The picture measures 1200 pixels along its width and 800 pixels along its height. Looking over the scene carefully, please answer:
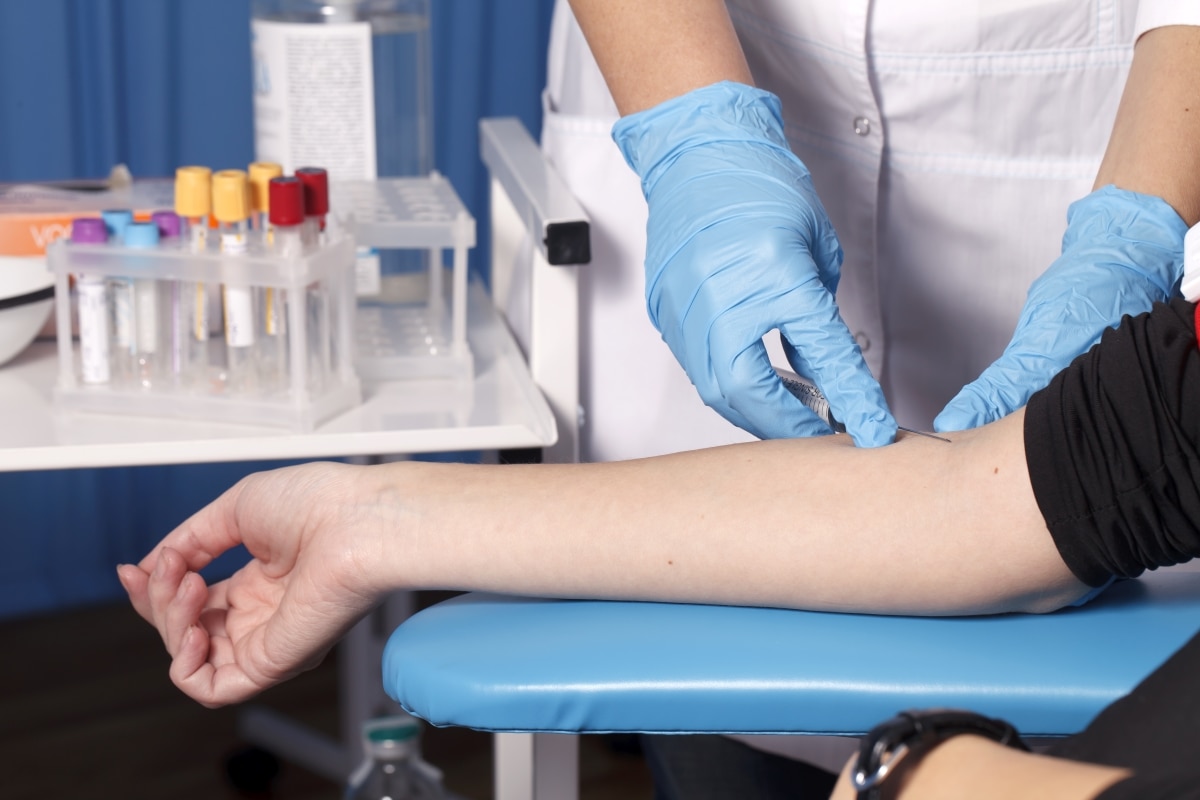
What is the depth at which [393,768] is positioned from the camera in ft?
5.43

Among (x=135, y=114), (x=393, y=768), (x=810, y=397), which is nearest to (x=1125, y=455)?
(x=810, y=397)

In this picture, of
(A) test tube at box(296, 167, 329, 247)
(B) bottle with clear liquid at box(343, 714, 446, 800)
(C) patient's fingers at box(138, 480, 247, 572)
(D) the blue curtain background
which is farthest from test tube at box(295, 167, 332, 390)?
(D) the blue curtain background

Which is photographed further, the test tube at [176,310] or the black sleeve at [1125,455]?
the test tube at [176,310]

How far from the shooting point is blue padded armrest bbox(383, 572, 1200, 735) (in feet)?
2.02

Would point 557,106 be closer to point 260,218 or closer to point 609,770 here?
point 260,218

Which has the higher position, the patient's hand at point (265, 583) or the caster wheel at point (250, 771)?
the patient's hand at point (265, 583)

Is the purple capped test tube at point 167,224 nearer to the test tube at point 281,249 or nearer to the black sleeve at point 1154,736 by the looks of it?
the test tube at point 281,249

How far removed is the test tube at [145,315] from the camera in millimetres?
1119

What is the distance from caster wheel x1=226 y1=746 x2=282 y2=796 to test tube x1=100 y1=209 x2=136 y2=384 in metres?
1.05

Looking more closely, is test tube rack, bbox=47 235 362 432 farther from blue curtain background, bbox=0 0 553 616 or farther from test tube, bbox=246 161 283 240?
blue curtain background, bbox=0 0 553 616

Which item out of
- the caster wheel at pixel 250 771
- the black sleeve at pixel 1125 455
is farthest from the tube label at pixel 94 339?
the caster wheel at pixel 250 771

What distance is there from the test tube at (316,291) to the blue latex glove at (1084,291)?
578mm

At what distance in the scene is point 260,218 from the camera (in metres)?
1.16

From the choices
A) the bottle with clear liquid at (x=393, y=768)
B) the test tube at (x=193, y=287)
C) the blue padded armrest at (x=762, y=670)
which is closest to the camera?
the blue padded armrest at (x=762, y=670)
